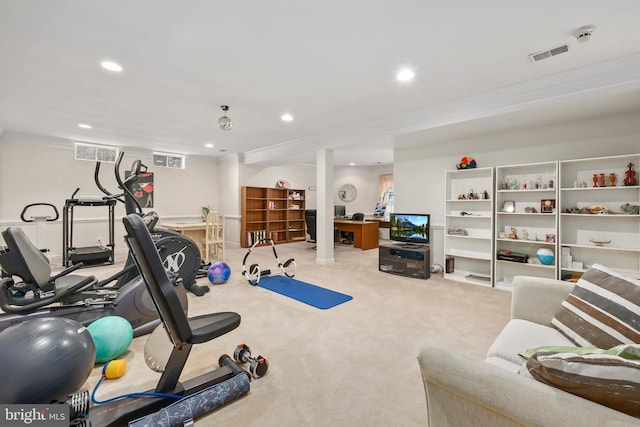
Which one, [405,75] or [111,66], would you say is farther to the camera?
[405,75]

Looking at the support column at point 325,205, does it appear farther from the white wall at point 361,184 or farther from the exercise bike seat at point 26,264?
the white wall at point 361,184

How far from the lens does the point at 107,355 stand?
2.15 metres

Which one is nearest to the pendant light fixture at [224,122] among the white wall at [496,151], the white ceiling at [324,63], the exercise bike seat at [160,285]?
the white ceiling at [324,63]

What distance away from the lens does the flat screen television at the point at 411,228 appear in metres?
4.88

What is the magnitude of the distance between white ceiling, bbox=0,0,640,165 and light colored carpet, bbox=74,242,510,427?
233 cm

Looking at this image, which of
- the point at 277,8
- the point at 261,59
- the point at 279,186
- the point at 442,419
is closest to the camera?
the point at 442,419

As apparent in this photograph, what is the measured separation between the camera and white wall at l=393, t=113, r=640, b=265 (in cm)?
346

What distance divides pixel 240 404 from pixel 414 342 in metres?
1.51

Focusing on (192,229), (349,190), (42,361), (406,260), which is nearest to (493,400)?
(42,361)

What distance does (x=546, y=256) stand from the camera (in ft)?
12.3

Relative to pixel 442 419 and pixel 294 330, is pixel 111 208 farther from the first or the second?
pixel 442 419

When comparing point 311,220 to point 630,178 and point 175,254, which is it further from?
point 630,178

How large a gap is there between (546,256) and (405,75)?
296 centimetres

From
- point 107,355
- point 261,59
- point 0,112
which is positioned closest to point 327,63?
point 261,59
